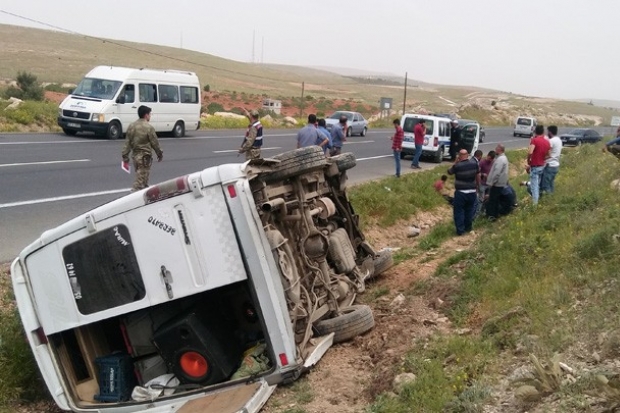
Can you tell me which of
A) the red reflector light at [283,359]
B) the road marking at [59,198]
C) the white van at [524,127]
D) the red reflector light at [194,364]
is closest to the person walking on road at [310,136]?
the road marking at [59,198]

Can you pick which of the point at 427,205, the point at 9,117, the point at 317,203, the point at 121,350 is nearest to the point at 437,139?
the point at 427,205

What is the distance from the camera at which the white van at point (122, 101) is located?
22.1 m

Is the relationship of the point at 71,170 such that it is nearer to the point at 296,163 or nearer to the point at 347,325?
the point at 296,163

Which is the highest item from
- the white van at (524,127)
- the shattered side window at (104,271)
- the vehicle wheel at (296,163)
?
the vehicle wheel at (296,163)

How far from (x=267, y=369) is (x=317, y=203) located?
2369 mm

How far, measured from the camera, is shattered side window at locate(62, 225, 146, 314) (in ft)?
17.5

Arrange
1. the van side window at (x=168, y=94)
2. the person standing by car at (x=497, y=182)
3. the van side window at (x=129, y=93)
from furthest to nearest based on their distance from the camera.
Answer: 1. the van side window at (x=168, y=94)
2. the van side window at (x=129, y=93)
3. the person standing by car at (x=497, y=182)

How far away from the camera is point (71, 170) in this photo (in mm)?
14844

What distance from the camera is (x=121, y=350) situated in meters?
6.23

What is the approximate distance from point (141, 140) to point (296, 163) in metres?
4.55

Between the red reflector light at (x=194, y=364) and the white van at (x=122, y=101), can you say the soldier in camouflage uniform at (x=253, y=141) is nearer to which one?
the red reflector light at (x=194, y=364)

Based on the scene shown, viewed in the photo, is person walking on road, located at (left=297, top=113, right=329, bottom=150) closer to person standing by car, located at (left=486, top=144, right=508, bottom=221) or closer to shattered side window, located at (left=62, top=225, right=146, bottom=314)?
person standing by car, located at (left=486, top=144, right=508, bottom=221)

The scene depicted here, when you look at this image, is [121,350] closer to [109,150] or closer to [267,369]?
[267,369]

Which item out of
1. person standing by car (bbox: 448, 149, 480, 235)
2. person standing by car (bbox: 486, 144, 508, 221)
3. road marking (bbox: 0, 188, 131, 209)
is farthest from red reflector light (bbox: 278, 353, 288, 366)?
road marking (bbox: 0, 188, 131, 209)
